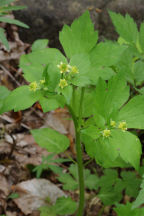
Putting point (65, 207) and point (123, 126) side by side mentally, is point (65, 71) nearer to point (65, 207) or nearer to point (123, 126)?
point (123, 126)

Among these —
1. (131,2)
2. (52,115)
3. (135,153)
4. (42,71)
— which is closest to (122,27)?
(42,71)

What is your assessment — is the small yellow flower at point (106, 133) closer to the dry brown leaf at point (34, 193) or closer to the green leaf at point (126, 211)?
the green leaf at point (126, 211)

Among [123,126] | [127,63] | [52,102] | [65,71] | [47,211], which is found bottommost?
[47,211]

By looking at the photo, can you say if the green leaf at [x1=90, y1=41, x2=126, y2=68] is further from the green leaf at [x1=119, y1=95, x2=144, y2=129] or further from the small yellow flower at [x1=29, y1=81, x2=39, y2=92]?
the small yellow flower at [x1=29, y1=81, x2=39, y2=92]

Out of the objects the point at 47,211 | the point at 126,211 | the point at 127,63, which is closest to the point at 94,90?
the point at 127,63

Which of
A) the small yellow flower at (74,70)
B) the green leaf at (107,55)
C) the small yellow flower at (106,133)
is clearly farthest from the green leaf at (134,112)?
the small yellow flower at (74,70)

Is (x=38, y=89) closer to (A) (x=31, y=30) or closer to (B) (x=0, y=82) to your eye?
(B) (x=0, y=82)
